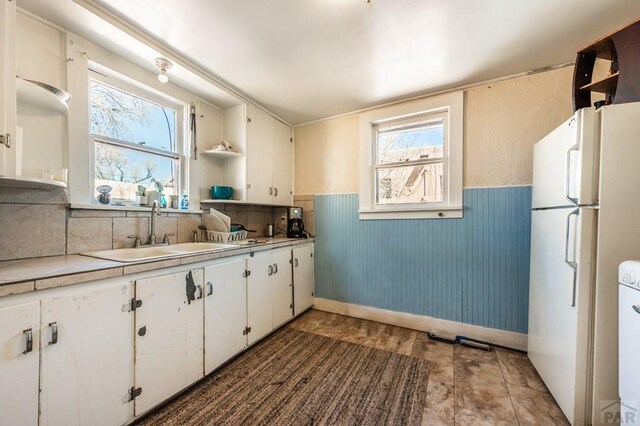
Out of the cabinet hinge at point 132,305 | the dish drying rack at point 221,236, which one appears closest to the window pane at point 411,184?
the dish drying rack at point 221,236

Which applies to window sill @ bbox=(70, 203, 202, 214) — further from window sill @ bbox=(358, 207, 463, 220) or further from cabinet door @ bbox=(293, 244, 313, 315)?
window sill @ bbox=(358, 207, 463, 220)

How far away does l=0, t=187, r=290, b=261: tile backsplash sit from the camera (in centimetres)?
136

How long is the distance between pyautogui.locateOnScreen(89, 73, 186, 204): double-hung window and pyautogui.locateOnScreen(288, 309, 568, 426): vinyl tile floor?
6.96ft

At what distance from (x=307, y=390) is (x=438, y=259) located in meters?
1.71

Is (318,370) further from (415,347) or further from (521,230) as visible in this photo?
(521,230)

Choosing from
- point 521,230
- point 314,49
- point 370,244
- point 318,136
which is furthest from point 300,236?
point 521,230

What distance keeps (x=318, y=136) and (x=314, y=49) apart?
1.39m

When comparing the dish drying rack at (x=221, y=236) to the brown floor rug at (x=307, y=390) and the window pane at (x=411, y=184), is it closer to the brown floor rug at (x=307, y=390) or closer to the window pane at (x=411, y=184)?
the brown floor rug at (x=307, y=390)

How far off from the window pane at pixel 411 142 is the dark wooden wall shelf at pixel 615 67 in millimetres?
1032

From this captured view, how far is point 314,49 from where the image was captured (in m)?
1.80

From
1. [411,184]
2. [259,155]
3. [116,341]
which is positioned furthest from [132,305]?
[411,184]

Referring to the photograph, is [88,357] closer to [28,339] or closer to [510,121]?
[28,339]

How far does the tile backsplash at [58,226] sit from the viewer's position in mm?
1359

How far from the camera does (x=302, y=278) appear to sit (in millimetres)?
2885
